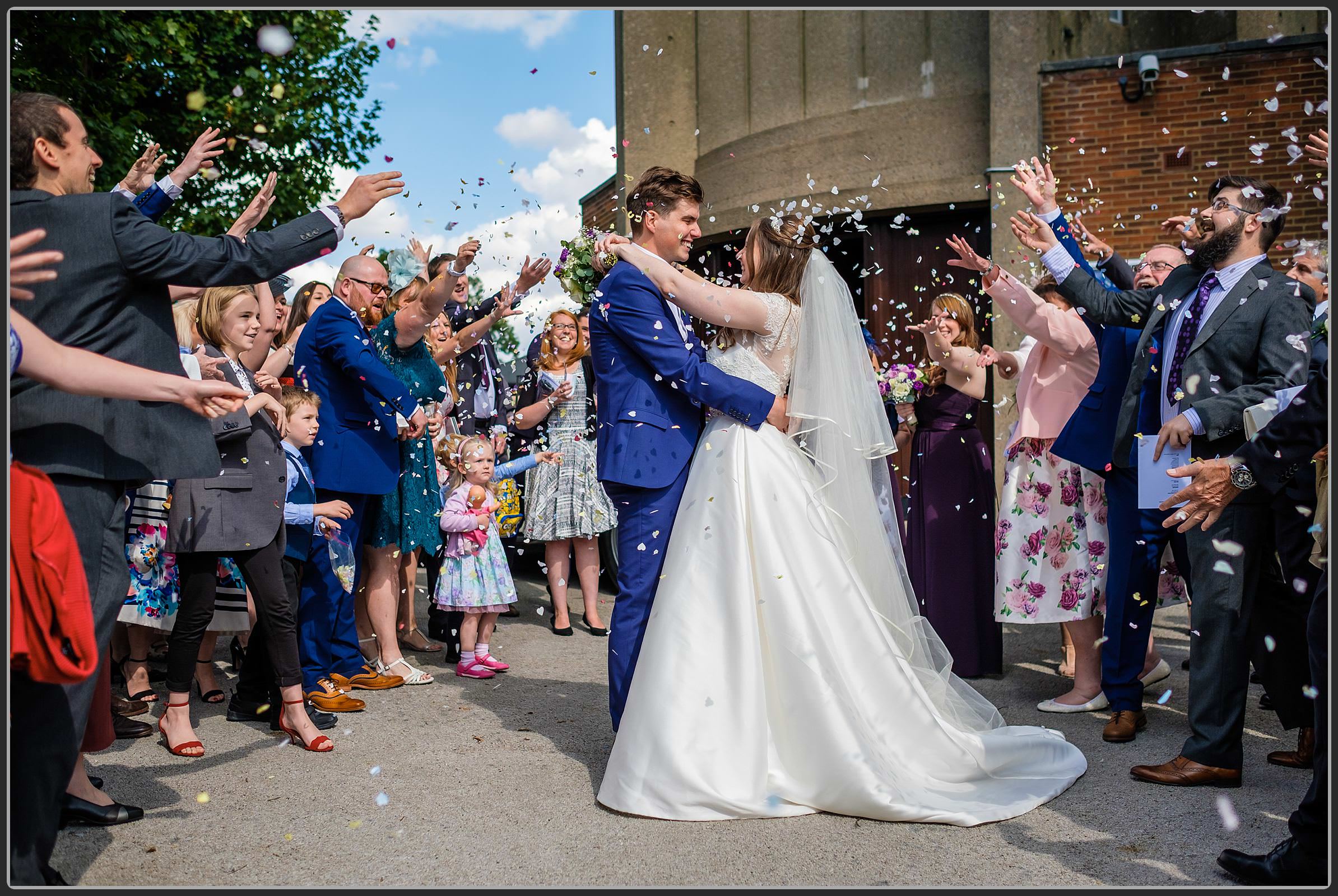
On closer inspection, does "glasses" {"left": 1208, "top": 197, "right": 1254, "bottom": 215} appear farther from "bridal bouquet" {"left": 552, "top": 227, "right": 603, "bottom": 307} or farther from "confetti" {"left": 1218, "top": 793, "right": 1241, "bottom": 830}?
"bridal bouquet" {"left": 552, "top": 227, "right": 603, "bottom": 307}

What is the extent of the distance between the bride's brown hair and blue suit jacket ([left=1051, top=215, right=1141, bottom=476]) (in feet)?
4.71

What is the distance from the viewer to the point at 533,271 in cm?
589

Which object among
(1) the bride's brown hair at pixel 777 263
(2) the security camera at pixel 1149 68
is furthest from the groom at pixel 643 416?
(2) the security camera at pixel 1149 68

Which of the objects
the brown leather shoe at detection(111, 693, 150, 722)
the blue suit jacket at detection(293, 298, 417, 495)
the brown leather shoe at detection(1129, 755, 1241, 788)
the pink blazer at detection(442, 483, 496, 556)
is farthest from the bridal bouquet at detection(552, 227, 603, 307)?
the brown leather shoe at detection(1129, 755, 1241, 788)

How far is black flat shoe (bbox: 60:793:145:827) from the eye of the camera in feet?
11.3

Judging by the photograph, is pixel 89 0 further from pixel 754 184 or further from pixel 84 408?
pixel 754 184

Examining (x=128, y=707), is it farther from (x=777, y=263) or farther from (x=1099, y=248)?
(x=1099, y=248)

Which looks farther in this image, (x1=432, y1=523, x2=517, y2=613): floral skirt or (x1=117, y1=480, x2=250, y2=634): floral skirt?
Result: (x1=432, y1=523, x2=517, y2=613): floral skirt

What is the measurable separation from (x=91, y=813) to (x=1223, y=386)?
4215 millimetres

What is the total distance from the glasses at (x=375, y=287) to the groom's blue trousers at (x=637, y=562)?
216cm

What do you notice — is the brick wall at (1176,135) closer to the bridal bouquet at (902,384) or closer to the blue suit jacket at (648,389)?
the bridal bouquet at (902,384)

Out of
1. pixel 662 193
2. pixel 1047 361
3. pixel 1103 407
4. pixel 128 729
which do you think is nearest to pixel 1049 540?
pixel 1103 407

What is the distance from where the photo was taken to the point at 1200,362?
413 cm

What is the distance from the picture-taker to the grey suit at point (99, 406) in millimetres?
2680
